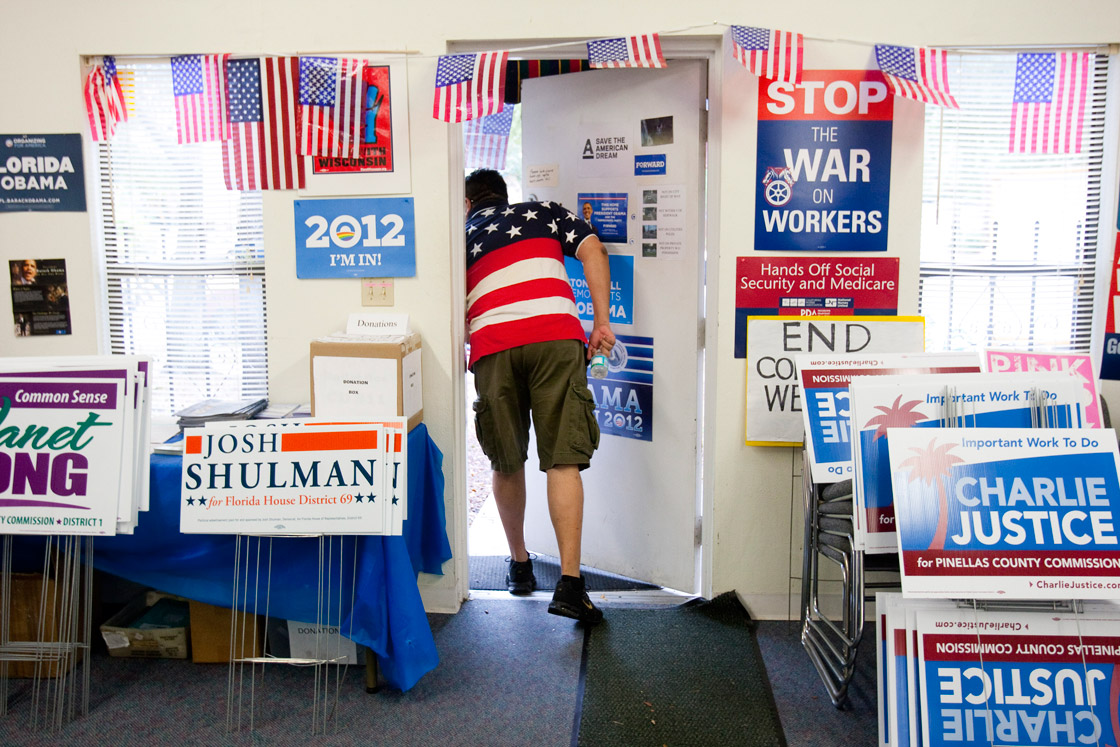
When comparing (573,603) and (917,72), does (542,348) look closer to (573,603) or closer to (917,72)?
(573,603)

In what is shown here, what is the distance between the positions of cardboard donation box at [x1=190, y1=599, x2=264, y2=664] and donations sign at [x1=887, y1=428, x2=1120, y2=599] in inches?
80.7

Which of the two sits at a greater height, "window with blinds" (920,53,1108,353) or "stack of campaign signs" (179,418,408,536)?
"window with blinds" (920,53,1108,353)

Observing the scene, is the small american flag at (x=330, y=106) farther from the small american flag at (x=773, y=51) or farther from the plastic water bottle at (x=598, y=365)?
the small american flag at (x=773, y=51)

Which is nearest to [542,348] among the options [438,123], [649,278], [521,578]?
[649,278]

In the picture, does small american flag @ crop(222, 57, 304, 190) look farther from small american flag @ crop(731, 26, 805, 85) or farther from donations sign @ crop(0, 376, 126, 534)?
small american flag @ crop(731, 26, 805, 85)

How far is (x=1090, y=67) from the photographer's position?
2.96 metres

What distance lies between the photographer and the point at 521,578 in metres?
3.42

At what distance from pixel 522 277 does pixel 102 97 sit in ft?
5.60

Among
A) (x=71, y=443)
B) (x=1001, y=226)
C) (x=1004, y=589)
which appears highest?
(x=1001, y=226)

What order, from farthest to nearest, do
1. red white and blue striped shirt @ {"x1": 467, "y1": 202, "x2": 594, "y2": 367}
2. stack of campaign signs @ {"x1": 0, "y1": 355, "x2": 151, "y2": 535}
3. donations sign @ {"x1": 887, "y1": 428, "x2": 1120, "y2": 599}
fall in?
red white and blue striped shirt @ {"x1": 467, "y1": 202, "x2": 594, "y2": 367}
stack of campaign signs @ {"x1": 0, "y1": 355, "x2": 151, "y2": 535}
donations sign @ {"x1": 887, "y1": 428, "x2": 1120, "y2": 599}

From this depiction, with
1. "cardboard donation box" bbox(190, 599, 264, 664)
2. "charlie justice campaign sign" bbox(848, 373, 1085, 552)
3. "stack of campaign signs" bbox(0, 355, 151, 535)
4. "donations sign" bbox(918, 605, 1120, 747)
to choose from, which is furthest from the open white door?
"stack of campaign signs" bbox(0, 355, 151, 535)

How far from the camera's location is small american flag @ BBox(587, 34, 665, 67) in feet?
9.09

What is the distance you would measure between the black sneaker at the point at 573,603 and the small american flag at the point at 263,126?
5.80 ft

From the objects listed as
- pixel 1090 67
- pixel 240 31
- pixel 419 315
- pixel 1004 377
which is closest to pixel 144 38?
pixel 240 31
